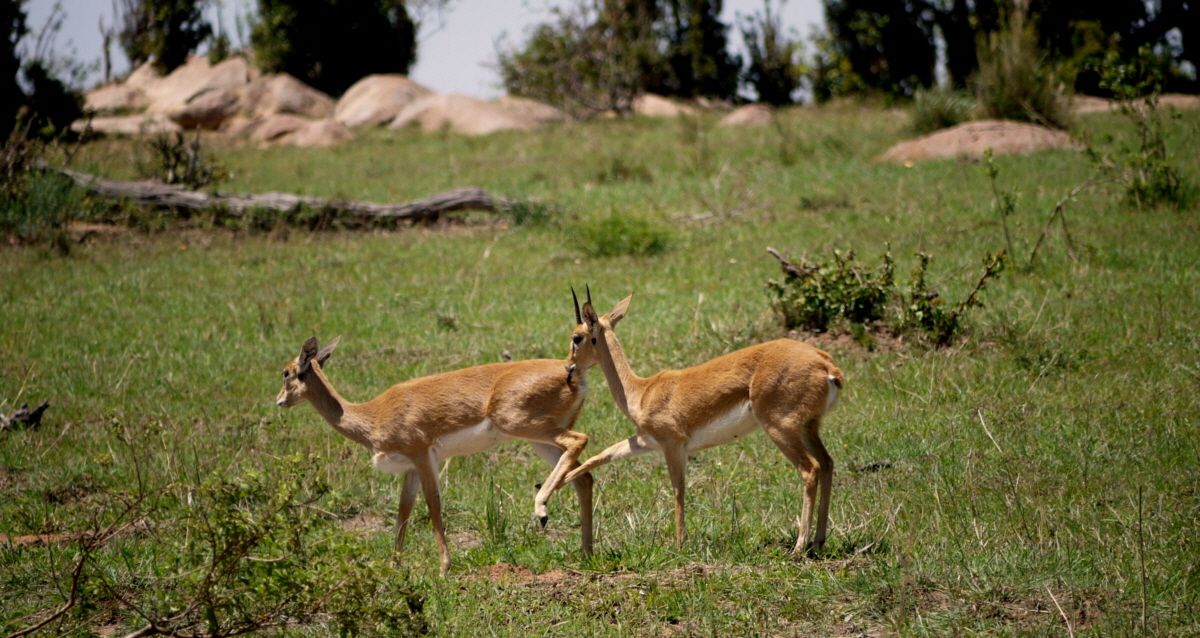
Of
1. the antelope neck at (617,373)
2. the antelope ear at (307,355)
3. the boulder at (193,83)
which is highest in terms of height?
the boulder at (193,83)

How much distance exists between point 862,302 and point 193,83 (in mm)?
30486

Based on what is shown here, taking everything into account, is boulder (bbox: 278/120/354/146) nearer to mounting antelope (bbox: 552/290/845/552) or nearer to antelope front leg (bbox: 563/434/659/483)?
mounting antelope (bbox: 552/290/845/552)

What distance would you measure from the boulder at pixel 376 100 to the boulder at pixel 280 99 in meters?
0.60

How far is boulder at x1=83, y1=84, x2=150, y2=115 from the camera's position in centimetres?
3177

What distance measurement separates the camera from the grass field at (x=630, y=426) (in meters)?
4.01

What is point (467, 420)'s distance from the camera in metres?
5.11

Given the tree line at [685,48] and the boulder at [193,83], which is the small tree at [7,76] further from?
the boulder at [193,83]

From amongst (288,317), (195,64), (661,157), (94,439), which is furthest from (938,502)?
(195,64)

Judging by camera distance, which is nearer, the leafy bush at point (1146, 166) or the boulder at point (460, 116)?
the leafy bush at point (1146, 166)

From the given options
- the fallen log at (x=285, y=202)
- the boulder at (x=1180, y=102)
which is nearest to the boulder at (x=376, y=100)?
the fallen log at (x=285, y=202)

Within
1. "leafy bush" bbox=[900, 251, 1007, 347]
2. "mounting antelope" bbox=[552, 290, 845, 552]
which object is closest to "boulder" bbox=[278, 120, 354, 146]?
"leafy bush" bbox=[900, 251, 1007, 347]

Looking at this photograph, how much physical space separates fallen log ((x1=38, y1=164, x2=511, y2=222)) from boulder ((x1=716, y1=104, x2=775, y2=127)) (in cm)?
1044

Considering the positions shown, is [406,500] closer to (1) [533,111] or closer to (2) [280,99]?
(1) [533,111]

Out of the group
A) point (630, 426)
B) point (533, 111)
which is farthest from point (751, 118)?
point (630, 426)
